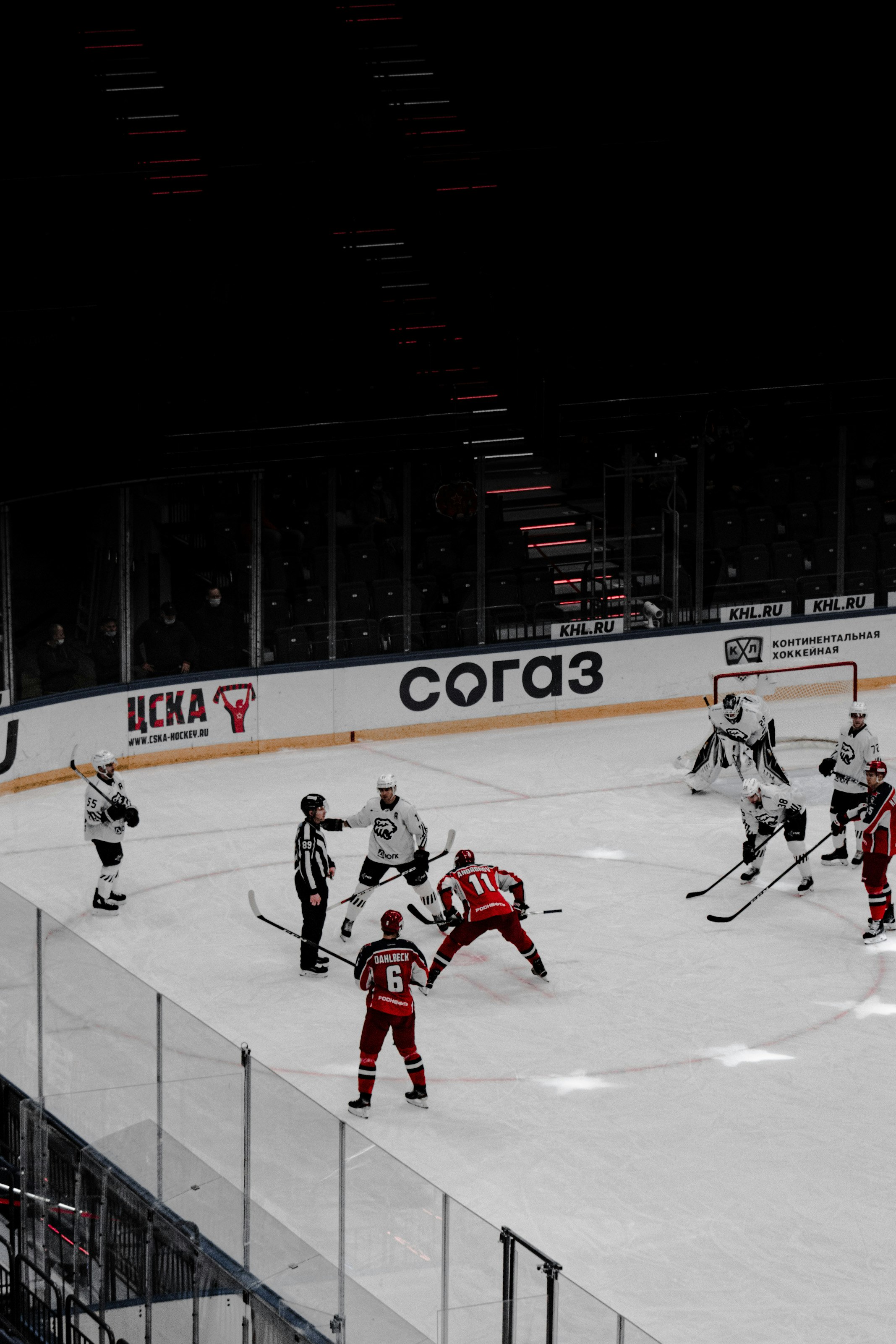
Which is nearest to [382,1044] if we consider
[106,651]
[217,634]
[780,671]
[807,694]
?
[106,651]

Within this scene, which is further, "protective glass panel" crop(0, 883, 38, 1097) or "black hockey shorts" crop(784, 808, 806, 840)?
"black hockey shorts" crop(784, 808, 806, 840)

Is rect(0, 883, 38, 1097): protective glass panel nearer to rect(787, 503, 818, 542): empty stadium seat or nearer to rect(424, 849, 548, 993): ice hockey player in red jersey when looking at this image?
rect(424, 849, 548, 993): ice hockey player in red jersey

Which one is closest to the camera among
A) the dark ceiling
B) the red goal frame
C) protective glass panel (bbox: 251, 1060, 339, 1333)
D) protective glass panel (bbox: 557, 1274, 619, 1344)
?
protective glass panel (bbox: 557, 1274, 619, 1344)

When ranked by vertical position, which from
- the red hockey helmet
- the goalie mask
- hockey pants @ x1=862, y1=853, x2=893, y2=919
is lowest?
hockey pants @ x1=862, y1=853, x2=893, y2=919

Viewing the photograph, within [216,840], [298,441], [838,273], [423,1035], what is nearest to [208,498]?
[298,441]

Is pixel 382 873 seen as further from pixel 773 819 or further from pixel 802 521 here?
pixel 802 521

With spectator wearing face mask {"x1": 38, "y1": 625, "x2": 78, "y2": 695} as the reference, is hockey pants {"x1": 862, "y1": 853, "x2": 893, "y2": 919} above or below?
below

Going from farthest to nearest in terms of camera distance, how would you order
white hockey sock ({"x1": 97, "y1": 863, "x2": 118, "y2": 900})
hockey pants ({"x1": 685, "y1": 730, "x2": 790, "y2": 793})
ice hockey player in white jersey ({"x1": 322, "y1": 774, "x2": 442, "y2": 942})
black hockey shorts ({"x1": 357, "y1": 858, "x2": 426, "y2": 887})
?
hockey pants ({"x1": 685, "y1": 730, "x2": 790, "y2": 793}), white hockey sock ({"x1": 97, "y1": 863, "x2": 118, "y2": 900}), black hockey shorts ({"x1": 357, "y1": 858, "x2": 426, "y2": 887}), ice hockey player in white jersey ({"x1": 322, "y1": 774, "x2": 442, "y2": 942})

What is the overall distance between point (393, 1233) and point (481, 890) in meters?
4.75

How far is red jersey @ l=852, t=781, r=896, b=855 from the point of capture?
41.3ft

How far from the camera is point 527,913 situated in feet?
40.1

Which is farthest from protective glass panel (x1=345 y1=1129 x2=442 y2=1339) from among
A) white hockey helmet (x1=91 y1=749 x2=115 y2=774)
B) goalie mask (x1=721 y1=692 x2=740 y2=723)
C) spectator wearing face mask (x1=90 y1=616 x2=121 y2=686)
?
spectator wearing face mask (x1=90 y1=616 x2=121 y2=686)

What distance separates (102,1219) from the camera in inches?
303

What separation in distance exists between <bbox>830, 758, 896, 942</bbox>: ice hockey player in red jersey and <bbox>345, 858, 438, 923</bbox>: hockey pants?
2882 mm
